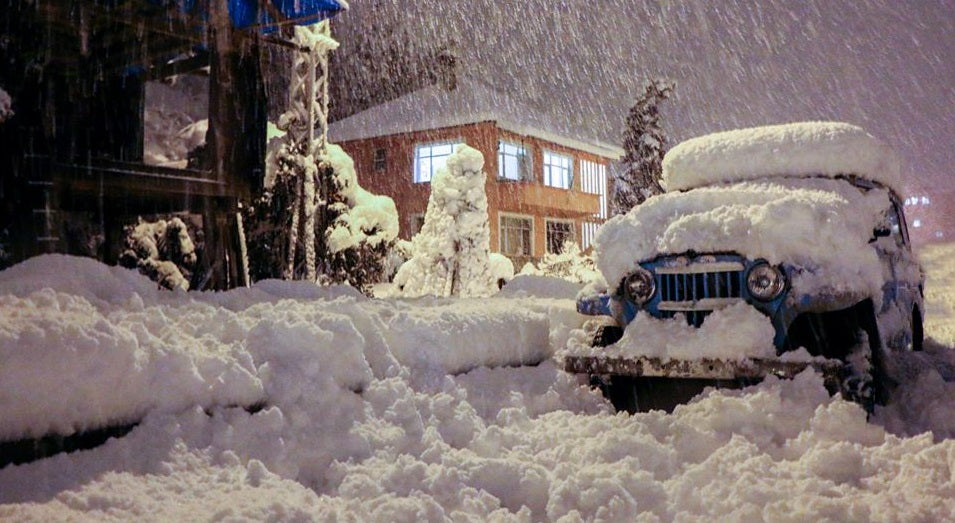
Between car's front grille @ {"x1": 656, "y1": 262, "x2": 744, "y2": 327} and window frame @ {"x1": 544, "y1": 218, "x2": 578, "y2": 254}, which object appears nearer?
car's front grille @ {"x1": 656, "y1": 262, "x2": 744, "y2": 327}

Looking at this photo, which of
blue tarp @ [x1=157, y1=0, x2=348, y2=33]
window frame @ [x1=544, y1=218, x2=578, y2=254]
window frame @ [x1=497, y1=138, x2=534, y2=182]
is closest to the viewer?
blue tarp @ [x1=157, y1=0, x2=348, y2=33]

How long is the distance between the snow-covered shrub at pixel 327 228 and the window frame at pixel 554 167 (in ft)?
46.1

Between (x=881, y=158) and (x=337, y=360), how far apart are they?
202 inches

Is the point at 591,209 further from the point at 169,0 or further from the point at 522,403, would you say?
the point at 522,403

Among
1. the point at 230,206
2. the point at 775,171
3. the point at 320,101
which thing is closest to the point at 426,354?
the point at 775,171

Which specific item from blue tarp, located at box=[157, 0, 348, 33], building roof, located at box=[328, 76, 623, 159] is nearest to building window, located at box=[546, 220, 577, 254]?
building roof, located at box=[328, 76, 623, 159]

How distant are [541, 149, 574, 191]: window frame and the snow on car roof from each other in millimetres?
21215

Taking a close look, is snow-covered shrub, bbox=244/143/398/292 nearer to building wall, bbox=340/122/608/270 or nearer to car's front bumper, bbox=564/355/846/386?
car's front bumper, bbox=564/355/846/386

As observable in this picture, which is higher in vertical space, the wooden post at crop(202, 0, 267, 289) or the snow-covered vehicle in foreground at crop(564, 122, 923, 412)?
the wooden post at crop(202, 0, 267, 289)

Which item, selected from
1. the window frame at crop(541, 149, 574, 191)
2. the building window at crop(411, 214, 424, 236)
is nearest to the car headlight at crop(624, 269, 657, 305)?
the building window at crop(411, 214, 424, 236)

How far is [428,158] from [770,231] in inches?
896

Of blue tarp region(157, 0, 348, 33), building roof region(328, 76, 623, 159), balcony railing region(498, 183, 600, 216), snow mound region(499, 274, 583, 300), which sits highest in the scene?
building roof region(328, 76, 623, 159)

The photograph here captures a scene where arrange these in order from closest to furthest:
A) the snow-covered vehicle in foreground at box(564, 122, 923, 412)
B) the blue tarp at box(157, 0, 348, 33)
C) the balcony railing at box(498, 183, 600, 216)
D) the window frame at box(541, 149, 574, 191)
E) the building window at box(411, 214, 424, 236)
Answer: the snow-covered vehicle in foreground at box(564, 122, 923, 412) → the blue tarp at box(157, 0, 348, 33) → the balcony railing at box(498, 183, 600, 216) → the building window at box(411, 214, 424, 236) → the window frame at box(541, 149, 574, 191)

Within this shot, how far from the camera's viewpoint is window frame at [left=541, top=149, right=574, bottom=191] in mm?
28469
